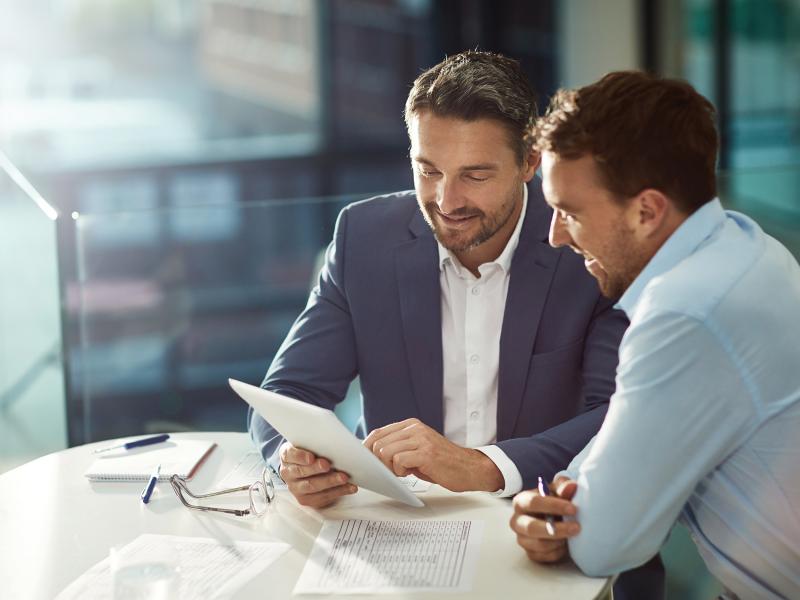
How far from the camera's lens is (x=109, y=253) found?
301 cm

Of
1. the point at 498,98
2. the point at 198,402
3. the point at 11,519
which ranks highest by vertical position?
the point at 498,98

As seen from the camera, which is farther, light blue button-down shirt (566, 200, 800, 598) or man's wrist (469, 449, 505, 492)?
man's wrist (469, 449, 505, 492)

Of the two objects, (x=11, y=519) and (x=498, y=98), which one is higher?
(x=498, y=98)

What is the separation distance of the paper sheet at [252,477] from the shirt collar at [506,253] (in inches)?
19.1

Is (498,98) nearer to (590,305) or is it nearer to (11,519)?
(590,305)

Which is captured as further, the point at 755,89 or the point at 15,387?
the point at 755,89

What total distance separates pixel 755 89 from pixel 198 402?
10.1 feet

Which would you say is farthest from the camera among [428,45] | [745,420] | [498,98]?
[428,45]

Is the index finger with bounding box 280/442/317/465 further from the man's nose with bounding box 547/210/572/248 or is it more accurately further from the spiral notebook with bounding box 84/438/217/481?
the man's nose with bounding box 547/210/572/248

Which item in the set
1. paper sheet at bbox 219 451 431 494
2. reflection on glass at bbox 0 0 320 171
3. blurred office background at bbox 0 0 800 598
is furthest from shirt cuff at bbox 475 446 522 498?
reflection on glass at bbox 0 0 320 171

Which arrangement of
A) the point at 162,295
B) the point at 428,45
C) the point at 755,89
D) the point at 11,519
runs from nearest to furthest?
the point at 11,519 < the point at 162,295 < the point at 755,89 < the point at 428,45

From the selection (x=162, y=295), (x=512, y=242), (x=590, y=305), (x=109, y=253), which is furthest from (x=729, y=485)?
(x=162, y=295)

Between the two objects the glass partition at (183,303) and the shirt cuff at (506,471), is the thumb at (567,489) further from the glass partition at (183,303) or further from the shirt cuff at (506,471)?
the glass partition at (183,303)

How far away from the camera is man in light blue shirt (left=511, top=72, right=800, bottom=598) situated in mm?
1351
